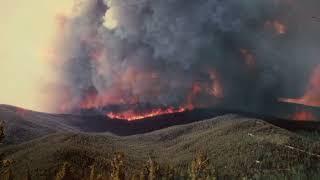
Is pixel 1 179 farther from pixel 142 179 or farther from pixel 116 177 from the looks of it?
pixel 116 177

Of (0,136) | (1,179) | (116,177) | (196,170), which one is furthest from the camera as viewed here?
(1,179)

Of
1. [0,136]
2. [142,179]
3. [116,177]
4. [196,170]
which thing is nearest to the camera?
[0,136]

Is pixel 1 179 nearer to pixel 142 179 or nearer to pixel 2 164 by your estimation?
pixel 142 179

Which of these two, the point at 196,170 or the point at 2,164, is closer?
the point at 2,164

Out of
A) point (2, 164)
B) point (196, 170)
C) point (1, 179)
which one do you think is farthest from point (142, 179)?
point (2, 164)

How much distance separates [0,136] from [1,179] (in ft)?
339

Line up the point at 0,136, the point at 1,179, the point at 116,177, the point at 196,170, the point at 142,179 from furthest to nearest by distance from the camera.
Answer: the point at 142,179 < the point at 1,179 < the point at 116,177 < the point at 196,170 < the point at 0,136

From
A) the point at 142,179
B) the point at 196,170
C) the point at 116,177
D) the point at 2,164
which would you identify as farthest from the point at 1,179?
the point at 2,164

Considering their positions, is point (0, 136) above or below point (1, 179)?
above

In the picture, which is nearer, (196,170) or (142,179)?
(196,170)

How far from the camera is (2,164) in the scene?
6431 cm

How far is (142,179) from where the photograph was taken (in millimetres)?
168500

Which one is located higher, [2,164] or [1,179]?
[2,164]

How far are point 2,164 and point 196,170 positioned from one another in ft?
178
